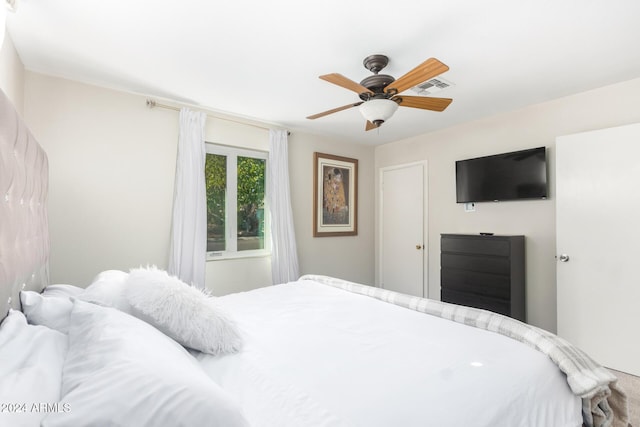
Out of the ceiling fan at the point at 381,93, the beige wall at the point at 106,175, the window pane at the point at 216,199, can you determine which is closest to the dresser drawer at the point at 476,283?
the ceiling fan at the point at 381,93

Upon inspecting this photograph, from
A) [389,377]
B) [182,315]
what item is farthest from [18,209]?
[389,377]

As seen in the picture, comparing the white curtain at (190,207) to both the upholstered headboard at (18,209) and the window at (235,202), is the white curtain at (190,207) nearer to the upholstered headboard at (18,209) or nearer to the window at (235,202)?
the window at (235,202)

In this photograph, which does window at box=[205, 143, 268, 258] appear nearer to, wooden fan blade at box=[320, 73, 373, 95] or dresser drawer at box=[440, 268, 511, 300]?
wooden fan blade at box=[320, 73, 373, 95]

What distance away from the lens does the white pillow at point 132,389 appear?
2.01 ft

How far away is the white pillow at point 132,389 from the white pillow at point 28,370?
3 cm

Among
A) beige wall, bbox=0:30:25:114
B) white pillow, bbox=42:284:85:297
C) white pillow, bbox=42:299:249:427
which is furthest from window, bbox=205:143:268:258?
white pillow, bbox=42:299:249:427

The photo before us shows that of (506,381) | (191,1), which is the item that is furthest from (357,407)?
(191,1)

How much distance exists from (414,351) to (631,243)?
7.95ft

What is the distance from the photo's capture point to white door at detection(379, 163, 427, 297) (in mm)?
4172

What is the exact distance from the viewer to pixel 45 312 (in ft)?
3.68

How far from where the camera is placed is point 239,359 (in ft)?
3.90

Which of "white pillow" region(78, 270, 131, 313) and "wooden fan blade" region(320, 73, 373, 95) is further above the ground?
"wooden fan blade" region(320, 73, 373, 95)

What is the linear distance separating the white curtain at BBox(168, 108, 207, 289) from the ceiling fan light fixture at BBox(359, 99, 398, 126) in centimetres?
183

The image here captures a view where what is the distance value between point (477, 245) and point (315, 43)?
2472mm
